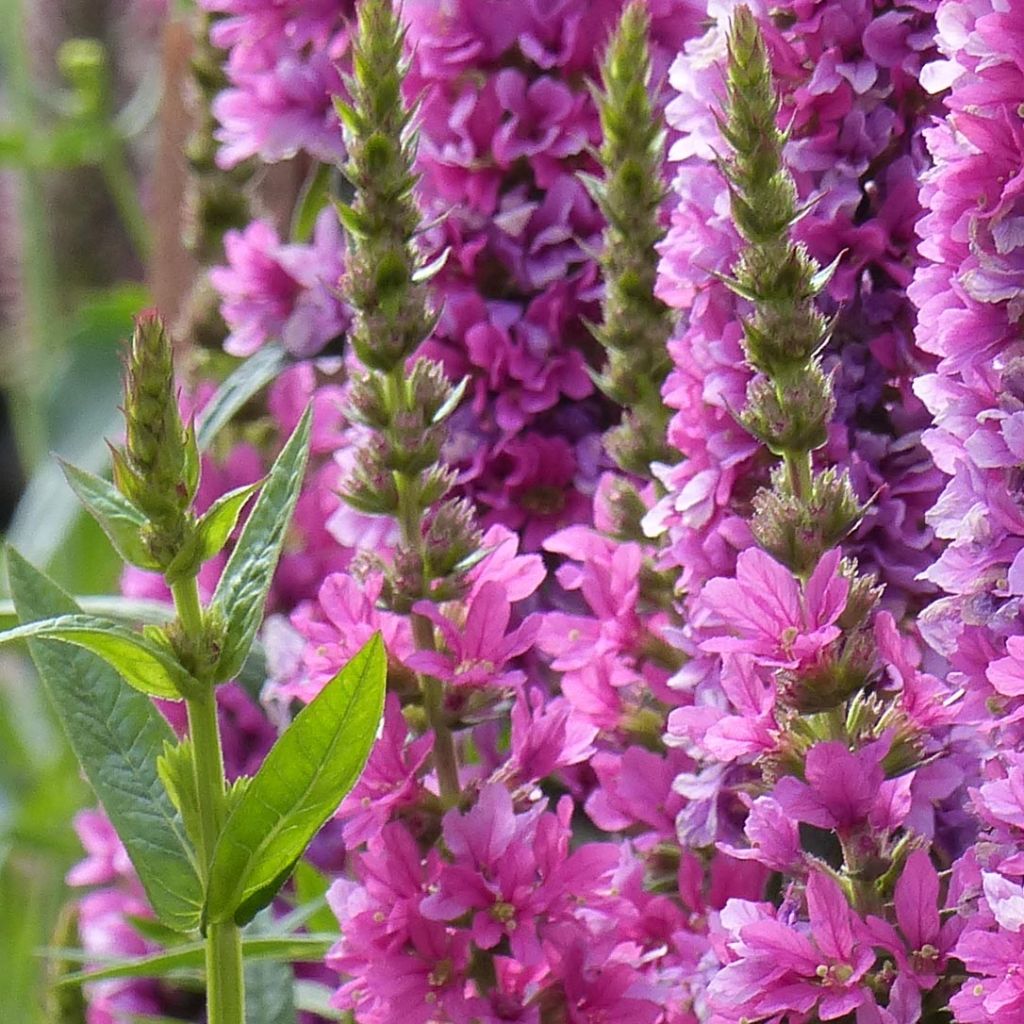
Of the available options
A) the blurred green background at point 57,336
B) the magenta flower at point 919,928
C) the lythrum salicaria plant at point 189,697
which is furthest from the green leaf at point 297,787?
the blurred green background at point 57,336

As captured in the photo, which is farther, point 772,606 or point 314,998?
point 314,998

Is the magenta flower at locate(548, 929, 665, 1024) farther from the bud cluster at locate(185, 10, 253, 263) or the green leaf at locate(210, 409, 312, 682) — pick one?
the bud cluster at locate(185, 10, 253, 263)

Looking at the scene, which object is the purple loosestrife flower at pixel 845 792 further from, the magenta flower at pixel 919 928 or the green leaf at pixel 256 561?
the green leaf at pixel 256 561

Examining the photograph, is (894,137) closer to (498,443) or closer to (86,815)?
(498,443)

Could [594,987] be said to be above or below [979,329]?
below

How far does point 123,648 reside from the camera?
39 centimetres

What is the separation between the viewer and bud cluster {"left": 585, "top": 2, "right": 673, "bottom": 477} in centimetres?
45

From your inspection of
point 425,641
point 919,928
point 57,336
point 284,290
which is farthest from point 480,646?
point 57,336

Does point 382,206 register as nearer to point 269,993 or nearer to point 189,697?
point 189,697

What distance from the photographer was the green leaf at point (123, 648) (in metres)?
0.37

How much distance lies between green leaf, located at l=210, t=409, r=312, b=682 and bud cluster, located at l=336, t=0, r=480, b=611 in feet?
0.05

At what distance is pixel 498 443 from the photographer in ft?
1.79

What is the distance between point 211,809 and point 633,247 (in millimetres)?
174

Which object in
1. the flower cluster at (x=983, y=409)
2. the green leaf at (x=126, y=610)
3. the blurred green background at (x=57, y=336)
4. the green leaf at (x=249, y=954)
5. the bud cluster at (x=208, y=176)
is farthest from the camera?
the blurred green background at (x=57, y=336)
